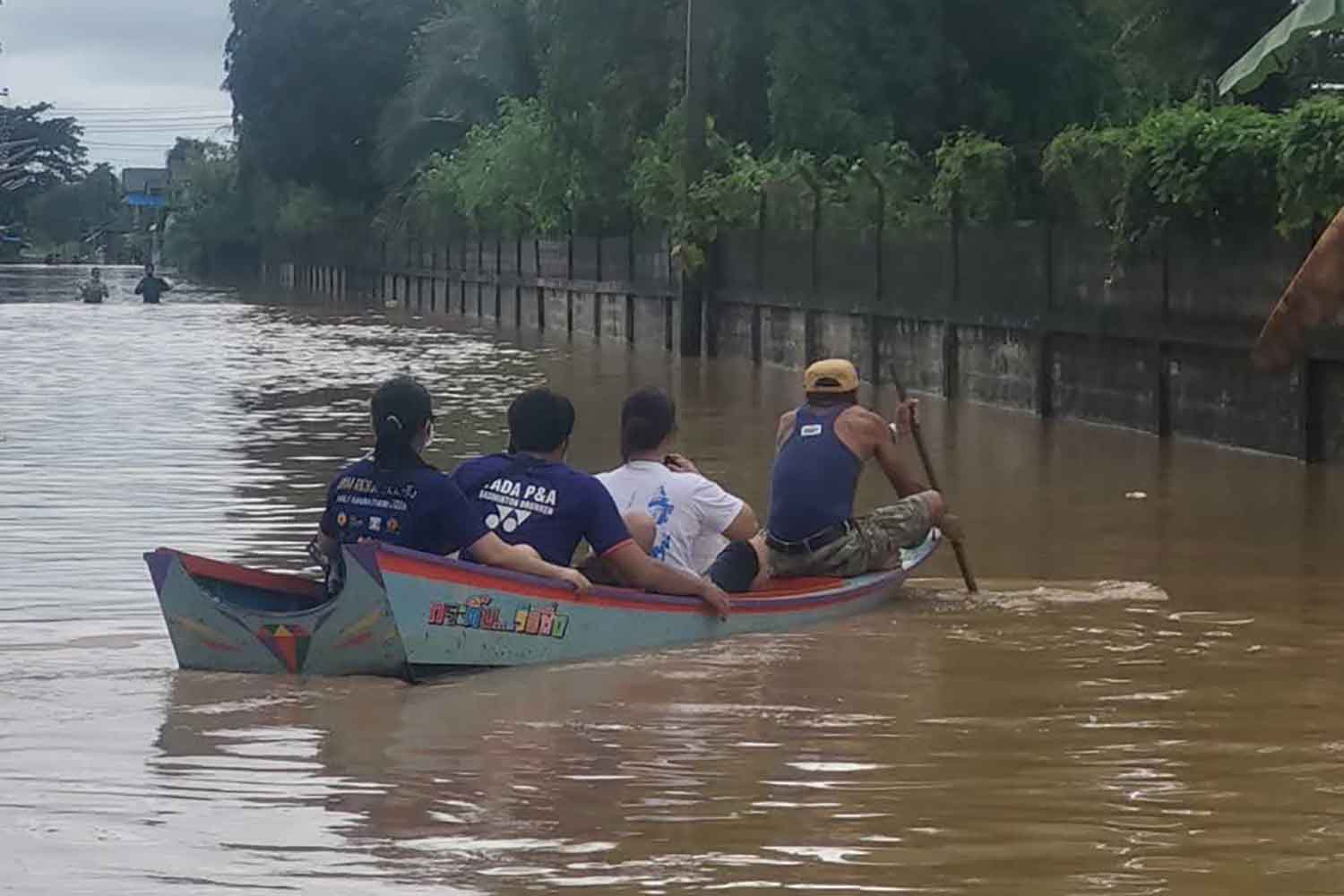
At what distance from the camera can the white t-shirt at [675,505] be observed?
38.8 feet

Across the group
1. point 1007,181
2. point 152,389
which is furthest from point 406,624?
point 152,389

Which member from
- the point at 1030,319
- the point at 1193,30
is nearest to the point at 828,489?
the point at 1030,319

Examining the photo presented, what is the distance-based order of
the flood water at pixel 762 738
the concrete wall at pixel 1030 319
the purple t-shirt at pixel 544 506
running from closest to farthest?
1. the flood water at pixel 762 738
2. the purple t-shirt at pixel 544 506
3. the concrete wall at pixel 1030 319

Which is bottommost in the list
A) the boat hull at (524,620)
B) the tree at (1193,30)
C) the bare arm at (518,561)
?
the boat hull at (524,620)

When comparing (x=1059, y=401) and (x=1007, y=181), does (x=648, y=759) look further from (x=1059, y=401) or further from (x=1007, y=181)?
(x=1007, y=181)

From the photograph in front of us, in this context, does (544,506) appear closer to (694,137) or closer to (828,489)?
(828,489)

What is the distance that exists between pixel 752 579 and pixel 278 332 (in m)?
44.7

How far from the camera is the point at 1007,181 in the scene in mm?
29359

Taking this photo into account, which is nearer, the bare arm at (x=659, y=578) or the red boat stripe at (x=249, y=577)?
the red boat stripe at (x=249, y=577)

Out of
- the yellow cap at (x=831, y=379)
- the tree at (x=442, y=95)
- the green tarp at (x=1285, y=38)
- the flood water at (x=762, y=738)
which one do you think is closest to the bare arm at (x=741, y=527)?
the flood water at (x=762, y=738)

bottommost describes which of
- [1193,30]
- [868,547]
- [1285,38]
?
[868,547]

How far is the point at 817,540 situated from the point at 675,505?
1448mm

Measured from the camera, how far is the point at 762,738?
9.77 metres

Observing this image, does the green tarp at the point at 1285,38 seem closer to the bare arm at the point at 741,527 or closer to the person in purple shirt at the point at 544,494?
the bare arm at the point at 741,527
